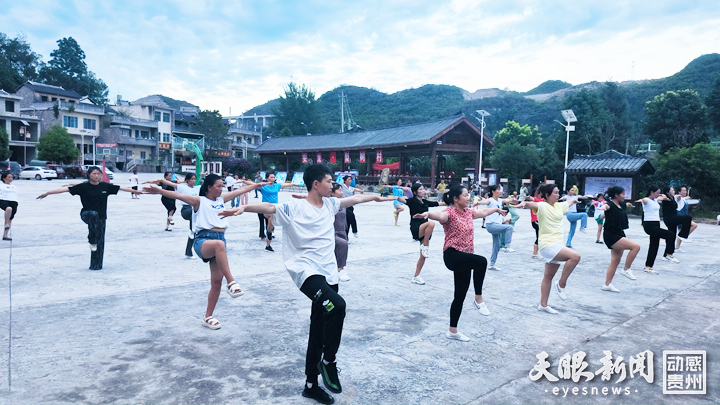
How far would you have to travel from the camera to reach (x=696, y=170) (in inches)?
865

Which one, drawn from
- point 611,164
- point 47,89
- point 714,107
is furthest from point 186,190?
point 47,89

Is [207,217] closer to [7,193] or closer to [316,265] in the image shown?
[316,265]

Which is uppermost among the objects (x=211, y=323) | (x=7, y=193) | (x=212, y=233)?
(x=7, y=193)

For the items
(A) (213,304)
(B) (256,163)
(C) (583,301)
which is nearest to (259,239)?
(A) (213,304)

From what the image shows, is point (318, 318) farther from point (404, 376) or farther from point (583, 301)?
point (583, 301)

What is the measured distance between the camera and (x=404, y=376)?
12.5 feet

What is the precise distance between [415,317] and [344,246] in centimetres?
187

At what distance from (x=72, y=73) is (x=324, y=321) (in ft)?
284

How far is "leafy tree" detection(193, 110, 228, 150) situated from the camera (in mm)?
56281

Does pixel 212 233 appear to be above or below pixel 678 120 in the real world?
below

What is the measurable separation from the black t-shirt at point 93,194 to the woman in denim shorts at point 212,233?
Answer: 10.8ft

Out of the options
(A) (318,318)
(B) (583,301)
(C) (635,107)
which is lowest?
(B) (583,301)

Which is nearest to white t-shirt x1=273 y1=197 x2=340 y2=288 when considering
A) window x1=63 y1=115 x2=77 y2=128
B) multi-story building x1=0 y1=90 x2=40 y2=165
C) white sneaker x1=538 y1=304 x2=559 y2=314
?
white sneaker x1=538 y1=304 x2=559 y2=314

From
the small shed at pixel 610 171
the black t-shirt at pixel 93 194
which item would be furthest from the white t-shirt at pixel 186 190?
the small shed at pixel 610 171
